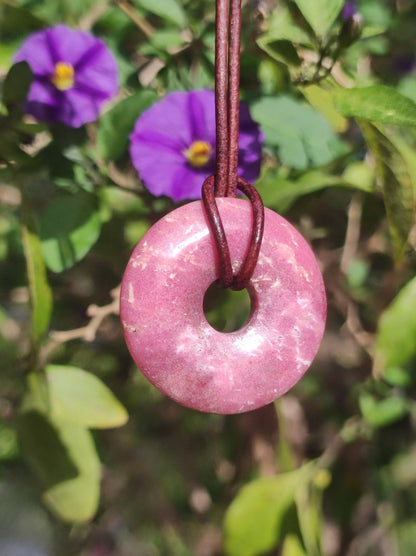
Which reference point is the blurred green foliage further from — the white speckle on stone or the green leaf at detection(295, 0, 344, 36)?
the white speckle on stone

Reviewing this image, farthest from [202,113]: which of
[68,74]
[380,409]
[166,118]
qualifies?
[380,409]

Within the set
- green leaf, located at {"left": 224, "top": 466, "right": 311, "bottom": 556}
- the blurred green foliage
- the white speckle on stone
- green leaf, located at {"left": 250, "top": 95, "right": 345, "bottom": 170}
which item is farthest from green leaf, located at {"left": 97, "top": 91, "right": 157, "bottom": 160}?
green leaf, located at {"left": 224, "top": 466, "right": 311, "bottom": 556}

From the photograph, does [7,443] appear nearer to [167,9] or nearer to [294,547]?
[294,547]

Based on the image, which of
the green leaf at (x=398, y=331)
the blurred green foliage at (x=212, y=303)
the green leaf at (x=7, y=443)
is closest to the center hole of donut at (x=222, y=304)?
the blurred green foliage at (x=212, y=303)

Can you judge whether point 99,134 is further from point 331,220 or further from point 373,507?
point 373,507

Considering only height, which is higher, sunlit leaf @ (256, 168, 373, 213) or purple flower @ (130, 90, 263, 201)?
purple flower @ (130, 90, 263, 201)

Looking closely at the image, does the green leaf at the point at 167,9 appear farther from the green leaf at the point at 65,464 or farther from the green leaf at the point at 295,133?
the green leaf at the point at 65,464

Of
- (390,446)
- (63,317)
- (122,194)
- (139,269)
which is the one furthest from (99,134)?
(390,446)
